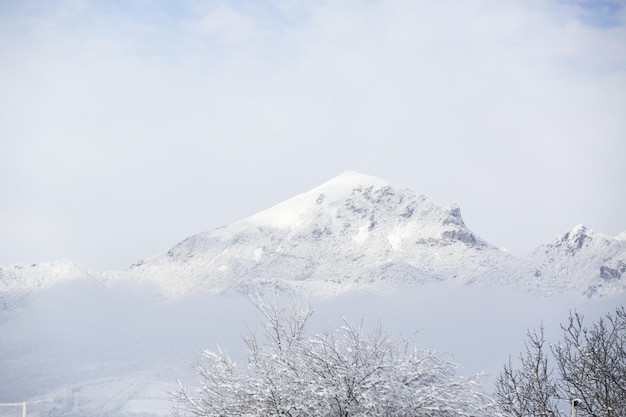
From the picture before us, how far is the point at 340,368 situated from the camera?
25000mm

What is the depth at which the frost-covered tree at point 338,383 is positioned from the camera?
2458 cm

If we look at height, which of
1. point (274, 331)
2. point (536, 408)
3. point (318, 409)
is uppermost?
point (274, 331)

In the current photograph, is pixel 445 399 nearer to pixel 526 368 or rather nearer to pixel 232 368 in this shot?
pixel 232 368

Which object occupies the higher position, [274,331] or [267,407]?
[274,331]

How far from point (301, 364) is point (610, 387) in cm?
1127

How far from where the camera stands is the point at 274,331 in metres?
28.6

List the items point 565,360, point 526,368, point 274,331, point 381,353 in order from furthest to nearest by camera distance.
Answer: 1. point 526,368
2. point 565,360
3. point 274,331
4. point 381,353

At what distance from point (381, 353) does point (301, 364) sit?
2.35 metres

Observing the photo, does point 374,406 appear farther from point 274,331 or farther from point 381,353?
point 274,331

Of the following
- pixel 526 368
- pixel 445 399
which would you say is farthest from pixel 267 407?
pixel 526 368

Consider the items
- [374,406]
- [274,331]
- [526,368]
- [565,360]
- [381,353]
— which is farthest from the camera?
→ [526,368]

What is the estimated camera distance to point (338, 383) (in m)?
24.8

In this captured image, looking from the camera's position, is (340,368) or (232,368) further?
(232,368)

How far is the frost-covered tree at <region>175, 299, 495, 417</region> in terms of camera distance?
24.6 metres
